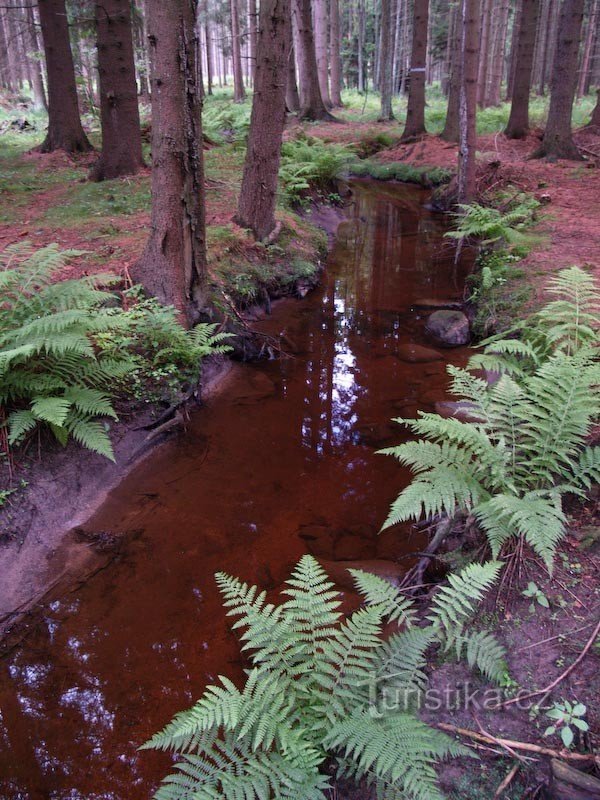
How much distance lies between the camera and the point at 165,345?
18.6ft

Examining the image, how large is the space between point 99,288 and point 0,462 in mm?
2684

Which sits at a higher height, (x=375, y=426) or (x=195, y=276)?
(x=195, y=276)

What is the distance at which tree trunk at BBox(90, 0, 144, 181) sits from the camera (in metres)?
9.57

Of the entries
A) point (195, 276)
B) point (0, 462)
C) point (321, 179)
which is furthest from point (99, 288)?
point (321, 179)

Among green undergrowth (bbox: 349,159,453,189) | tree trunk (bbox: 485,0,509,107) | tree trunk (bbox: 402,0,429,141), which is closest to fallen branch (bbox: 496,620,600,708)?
green undergrowth (bbox: 349,159,453,189)

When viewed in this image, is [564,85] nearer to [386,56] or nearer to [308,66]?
[386,56]

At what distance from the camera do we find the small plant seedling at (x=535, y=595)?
2797 millimetres

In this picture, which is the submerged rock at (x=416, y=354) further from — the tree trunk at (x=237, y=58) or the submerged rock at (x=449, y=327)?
the tree trunk at (x=237, y=58)

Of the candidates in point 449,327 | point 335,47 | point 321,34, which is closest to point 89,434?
point 449,327

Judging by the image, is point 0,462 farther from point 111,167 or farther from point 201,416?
point 111,167

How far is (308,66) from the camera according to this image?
20.1 m

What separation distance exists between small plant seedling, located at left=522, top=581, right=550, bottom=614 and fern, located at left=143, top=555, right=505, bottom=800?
0.22 m

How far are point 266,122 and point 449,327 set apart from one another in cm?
425

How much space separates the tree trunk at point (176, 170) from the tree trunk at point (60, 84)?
798 centimetres
